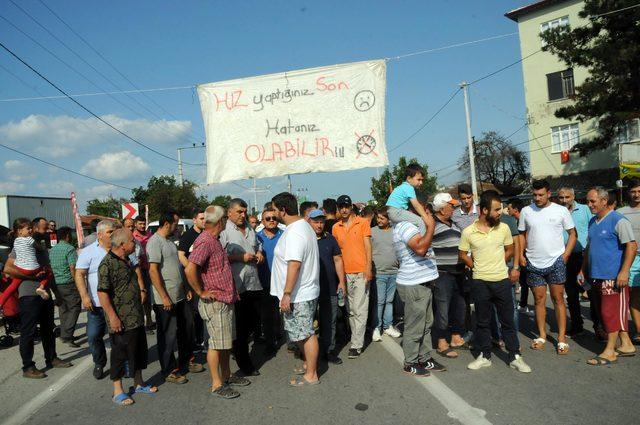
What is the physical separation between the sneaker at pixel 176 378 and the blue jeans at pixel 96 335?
2.99 feet

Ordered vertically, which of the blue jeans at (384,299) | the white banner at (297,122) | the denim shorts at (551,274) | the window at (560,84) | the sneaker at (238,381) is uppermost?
the window at (560,84)

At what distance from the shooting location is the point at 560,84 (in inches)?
1399

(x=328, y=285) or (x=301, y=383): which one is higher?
(x=328, y=285)

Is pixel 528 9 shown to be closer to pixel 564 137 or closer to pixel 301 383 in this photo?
pixel 564 137

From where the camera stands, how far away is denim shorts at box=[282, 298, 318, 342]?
4.89 meters

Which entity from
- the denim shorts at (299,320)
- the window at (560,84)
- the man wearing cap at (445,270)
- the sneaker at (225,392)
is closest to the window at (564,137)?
the window at (560,84)

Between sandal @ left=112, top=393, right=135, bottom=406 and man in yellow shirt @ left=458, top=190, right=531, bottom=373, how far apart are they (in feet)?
11.3

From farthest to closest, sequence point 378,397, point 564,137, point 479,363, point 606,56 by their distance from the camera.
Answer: point 564,137, point 606,56, point 479,363, point 378,397

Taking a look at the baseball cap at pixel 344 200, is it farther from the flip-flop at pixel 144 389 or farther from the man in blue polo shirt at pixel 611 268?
the flip-flop at pixel 144 389

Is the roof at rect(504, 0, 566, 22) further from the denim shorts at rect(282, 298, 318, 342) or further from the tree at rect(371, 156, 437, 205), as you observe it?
the denim shorts at rect(282, 298, 318, 342)

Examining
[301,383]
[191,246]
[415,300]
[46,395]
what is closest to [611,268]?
[415,300]

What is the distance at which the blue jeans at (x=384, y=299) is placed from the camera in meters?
6.68

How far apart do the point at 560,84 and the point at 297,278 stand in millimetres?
36851

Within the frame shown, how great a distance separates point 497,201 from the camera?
5008 mm
